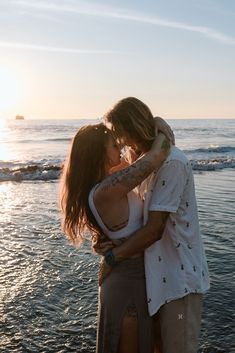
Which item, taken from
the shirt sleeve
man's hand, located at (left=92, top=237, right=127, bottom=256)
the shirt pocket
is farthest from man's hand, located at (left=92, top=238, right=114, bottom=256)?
the shirt sleeve

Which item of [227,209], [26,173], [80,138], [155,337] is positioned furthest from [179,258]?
[26,173]

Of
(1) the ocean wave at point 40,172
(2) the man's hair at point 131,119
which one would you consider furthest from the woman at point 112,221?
(1) the ocean wave at point 40,172

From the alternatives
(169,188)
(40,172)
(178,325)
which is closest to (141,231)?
(169,188)

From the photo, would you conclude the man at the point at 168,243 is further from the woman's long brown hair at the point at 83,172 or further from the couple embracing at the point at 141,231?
the woman's long brown hair at the point at 83,172

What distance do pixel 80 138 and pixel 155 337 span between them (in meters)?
1.46

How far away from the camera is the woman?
321 cm

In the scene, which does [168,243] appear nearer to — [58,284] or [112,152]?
[112,152]

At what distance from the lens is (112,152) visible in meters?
3.30

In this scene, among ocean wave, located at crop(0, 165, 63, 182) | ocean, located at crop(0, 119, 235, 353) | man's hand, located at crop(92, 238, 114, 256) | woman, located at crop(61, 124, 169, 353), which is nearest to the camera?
woman, located at crop(61, 124, 169, 353)

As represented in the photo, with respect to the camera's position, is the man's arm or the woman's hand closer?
the man's arm

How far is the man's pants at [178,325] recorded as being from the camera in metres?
3.22

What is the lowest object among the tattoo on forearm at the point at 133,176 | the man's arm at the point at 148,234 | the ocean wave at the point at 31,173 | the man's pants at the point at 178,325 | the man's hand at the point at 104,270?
the ocean wave at the point at 31,173

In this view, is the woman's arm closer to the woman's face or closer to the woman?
the woman

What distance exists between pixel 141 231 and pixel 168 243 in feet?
0.78
